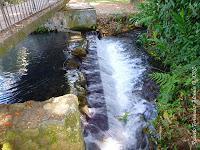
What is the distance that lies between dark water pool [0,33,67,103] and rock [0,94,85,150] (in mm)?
3214

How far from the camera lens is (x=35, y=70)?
10547 millimetres

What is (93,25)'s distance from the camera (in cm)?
1388

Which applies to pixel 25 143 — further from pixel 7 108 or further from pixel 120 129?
pixel 120 129

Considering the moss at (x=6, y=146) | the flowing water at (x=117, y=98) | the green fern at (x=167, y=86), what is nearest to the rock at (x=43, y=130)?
the moss at (x=6, y=146)

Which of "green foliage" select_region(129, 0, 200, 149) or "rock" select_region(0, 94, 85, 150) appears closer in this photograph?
"rock" select_region(0, 94, 85, 150)

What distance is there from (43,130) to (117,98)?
3490 millimetres

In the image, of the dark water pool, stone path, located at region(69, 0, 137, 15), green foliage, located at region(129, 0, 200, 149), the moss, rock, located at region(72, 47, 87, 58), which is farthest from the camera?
stone path, located at region(69, 0, 137, 15)

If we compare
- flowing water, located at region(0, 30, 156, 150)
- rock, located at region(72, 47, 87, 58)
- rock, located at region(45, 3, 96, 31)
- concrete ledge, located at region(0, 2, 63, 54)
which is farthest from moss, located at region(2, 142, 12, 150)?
rock, located at region(45, 3, 96, 31)

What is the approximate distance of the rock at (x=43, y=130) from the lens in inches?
201

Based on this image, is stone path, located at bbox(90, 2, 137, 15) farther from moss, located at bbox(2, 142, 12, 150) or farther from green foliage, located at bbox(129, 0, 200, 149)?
moss, located at bbox(2, 142, 12, 150)

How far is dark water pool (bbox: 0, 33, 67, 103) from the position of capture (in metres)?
8.94

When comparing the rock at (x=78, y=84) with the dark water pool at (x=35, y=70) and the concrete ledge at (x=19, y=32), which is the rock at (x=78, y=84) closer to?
the dark water pool at (x=35, y=70)

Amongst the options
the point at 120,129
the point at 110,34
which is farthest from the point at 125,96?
the point at 110,34

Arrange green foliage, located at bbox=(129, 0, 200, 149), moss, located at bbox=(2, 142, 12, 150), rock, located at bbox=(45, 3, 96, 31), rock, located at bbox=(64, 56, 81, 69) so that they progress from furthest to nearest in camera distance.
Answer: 1. rock, located at bbox=(45, 3, 96, 31)
2. rock, located at bbox=(64, 56, 81, 69)
3. green foliage, located at bbox=(129, 0, 200, 149)
4. moss, located at bbox=(2, 142, 12, 150)
